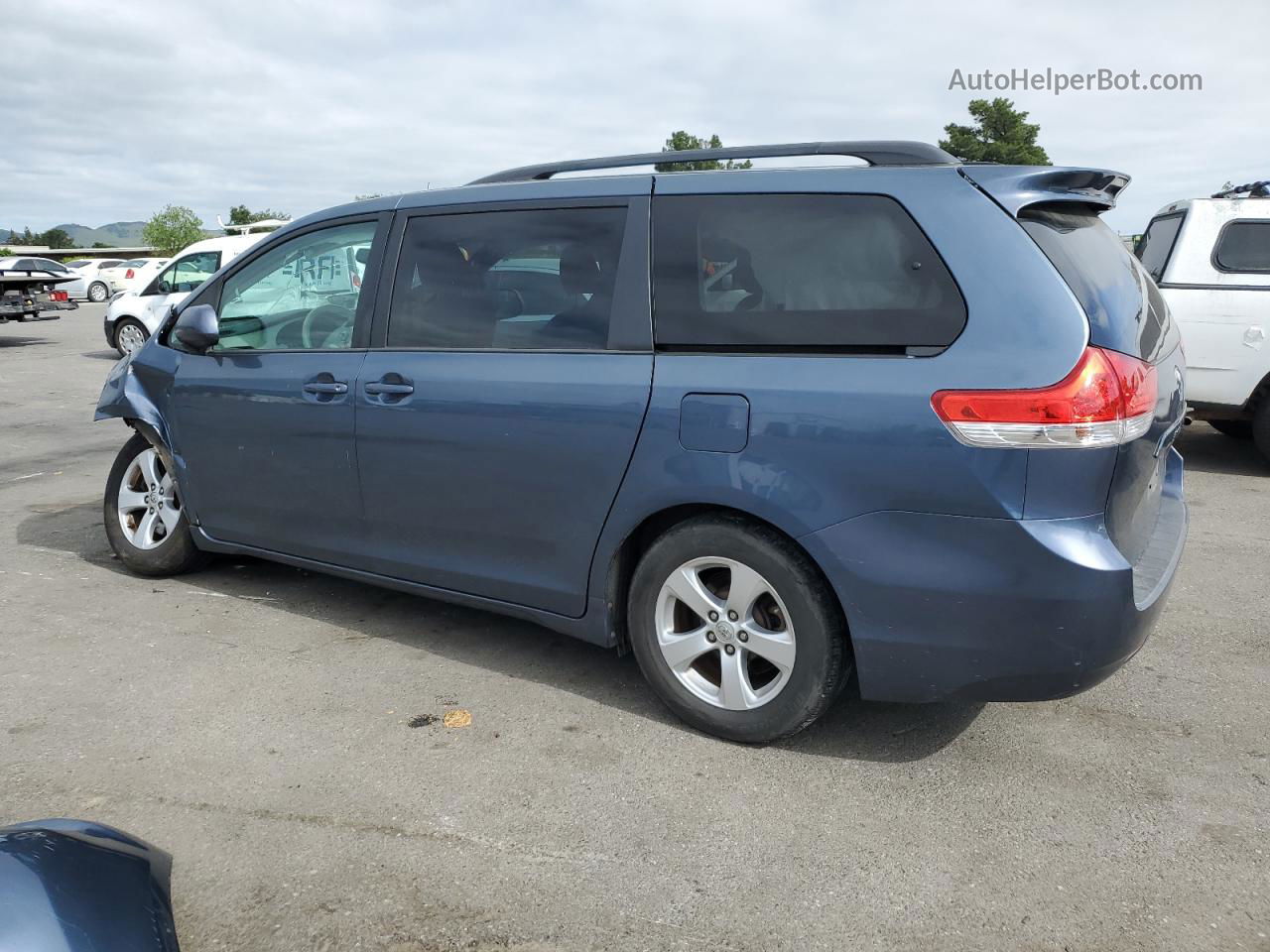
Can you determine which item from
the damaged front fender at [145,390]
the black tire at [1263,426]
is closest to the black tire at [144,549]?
the damaged front fender at [145,390]

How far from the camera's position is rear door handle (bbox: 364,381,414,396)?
3.90 metres

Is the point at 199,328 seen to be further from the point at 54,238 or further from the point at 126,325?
the point at 54,238

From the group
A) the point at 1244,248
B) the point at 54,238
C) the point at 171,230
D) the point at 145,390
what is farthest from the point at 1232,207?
the point at 54,238

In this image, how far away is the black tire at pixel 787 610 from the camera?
313cm

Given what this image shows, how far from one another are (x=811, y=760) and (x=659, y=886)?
82 cm

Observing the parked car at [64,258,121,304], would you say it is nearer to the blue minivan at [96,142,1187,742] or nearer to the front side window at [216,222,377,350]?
the front side window at [216,222,377,350]

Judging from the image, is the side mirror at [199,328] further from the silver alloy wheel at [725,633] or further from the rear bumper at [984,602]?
the rear bumper at [984,602]

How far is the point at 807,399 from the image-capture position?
120 inches

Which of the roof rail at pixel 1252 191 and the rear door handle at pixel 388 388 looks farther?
the roof rail at pixel 1252 191

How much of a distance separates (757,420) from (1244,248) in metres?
6.15

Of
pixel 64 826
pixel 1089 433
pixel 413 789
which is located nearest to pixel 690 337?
pixel 1089 433

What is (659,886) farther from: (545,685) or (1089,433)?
(1089,433)

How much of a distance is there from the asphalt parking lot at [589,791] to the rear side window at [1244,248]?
3.78 metres

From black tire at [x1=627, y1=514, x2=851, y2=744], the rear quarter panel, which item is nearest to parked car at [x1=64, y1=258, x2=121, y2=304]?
black tire at [x1=627, y1=514, x2=851, y2=744]
